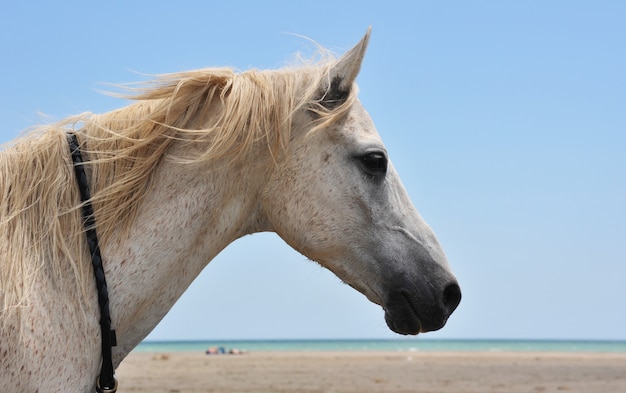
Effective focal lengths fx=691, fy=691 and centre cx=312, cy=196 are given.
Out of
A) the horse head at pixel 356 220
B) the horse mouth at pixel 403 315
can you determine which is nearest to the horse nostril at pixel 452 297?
the horse head at pixel 356 220

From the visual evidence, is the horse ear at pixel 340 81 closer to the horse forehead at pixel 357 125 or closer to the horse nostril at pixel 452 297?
the horse forehead at pixel 357 125

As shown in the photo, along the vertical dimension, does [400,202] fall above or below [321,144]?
below

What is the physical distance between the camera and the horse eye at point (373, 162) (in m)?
2.47

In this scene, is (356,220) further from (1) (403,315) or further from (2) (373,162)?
(1) (403,315)

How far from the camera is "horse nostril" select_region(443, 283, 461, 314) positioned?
8.14 feet

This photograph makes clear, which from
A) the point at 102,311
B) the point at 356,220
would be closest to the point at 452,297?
the point at 356,220

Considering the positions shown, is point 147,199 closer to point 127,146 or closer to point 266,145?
point 127,146

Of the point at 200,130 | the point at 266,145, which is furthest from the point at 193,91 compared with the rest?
the point at 266,145

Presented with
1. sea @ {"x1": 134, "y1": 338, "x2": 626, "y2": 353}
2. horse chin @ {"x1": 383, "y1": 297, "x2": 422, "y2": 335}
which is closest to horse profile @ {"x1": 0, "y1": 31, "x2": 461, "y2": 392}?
horse chin @ {"x1": 383, "y1": 297, "x2": 422, "y2": 335}

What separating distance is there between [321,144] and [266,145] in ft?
0.65

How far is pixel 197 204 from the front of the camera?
2291 millimetres

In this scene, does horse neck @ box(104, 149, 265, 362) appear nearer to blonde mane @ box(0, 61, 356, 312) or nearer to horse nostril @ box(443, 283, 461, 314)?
blonde mane @ box(0, 61, 356, 312)

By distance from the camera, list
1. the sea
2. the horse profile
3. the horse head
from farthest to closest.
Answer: the sea → the horse head → the horse profile

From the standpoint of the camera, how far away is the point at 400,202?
8.33 feet
